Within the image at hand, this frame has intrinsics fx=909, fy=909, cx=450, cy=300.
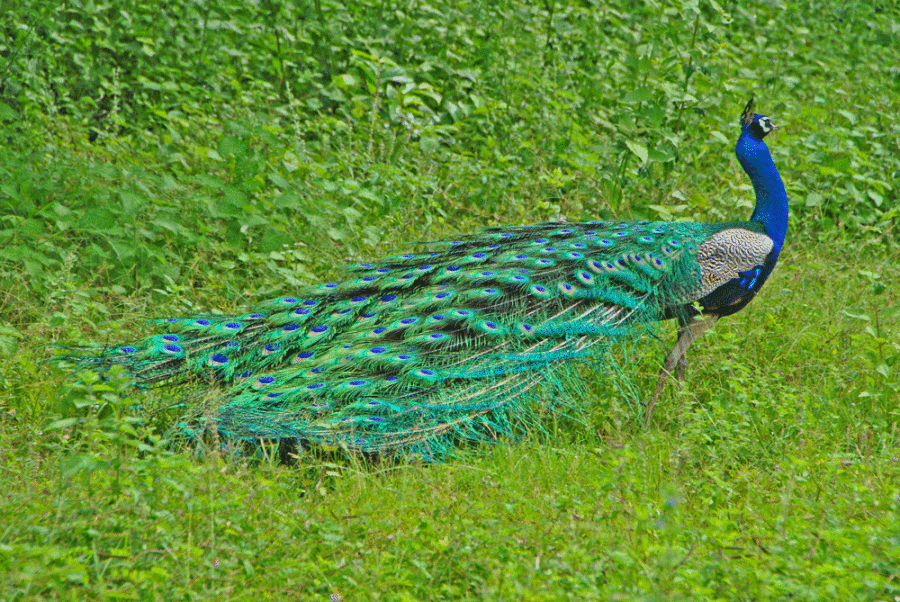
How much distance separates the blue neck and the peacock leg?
52cm

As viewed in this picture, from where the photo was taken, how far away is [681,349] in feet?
13.4

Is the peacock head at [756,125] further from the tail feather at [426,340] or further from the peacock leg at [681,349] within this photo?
the peacock leg at [681,349]

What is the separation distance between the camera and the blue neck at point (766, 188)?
14.3 ft

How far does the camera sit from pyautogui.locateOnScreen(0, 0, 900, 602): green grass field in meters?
2.50

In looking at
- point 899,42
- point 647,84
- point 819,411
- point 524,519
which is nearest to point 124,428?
point 524,519

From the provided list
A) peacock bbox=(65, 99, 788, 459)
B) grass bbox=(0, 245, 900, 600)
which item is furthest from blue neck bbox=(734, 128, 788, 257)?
grass bbox=(0, 245, 900, 600)

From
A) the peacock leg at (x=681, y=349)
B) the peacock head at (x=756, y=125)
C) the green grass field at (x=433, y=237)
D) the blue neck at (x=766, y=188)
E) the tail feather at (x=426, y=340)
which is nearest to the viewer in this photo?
the green grass field at (x=433, y=237)

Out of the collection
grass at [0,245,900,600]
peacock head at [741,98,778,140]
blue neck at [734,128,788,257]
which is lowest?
grass at [0,245,900,600]

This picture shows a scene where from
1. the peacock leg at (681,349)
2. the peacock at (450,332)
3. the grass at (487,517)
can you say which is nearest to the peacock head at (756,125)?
the peacock at (450,332)

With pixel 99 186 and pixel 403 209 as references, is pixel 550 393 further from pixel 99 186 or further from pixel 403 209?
pixel 99 186

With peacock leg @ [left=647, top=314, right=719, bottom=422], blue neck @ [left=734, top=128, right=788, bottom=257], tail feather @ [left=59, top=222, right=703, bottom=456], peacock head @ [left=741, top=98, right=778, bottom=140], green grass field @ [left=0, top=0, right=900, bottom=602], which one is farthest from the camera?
peacock head @ [left=741, top=98, right=778, bottom=140]

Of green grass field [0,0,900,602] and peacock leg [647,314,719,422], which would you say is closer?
green grass field [0,0,900,602]

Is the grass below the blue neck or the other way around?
below

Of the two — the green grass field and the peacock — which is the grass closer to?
the green grass field
